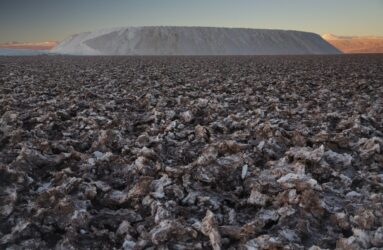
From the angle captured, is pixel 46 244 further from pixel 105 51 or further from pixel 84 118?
pixel 105 51

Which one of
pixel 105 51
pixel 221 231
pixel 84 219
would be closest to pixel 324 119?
pixel 221 231

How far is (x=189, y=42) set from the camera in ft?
477

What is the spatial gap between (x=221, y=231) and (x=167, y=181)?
1284 millimetres

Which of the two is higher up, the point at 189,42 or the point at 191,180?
the point at 191,180

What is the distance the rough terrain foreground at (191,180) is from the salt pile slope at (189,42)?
419ft

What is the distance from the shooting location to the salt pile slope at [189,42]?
457 ft

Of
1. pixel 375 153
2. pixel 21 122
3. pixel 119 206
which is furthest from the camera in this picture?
pixel 21 122

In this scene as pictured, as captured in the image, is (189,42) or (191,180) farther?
(189,42)

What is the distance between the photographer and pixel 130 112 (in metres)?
10.1

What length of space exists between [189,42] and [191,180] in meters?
143

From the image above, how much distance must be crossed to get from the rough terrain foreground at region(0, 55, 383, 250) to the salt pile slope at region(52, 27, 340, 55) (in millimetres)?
127708

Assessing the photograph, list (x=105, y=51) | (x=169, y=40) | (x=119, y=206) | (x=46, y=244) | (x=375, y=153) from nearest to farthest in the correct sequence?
(x=46, y=244) < (x=119, y=206) < (x=375, y=153) < (x=105, y=51) < (x=169, y=40)

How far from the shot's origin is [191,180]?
5539mm

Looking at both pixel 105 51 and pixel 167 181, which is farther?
pixel 105 51
